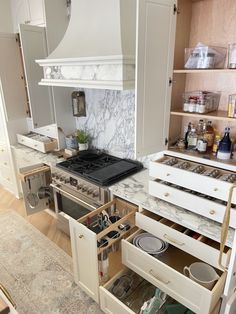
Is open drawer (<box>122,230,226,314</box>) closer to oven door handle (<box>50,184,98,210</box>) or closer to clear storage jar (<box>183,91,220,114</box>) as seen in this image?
oven door handle (<box>50,184,98,210</box>)

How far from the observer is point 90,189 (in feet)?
6.53

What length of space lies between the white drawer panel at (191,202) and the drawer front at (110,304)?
68 centimetres

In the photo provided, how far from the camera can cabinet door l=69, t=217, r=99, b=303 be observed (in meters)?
1.54

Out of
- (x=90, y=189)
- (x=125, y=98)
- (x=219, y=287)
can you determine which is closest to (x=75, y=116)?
(x=125, y=98)

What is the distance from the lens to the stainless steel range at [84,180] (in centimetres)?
195

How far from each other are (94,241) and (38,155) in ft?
4.83

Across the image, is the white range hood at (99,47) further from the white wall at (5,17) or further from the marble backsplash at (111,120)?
the white wall at (5,17)

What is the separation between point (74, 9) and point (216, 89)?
1250 mm

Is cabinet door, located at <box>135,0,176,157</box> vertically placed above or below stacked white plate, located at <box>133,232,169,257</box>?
above

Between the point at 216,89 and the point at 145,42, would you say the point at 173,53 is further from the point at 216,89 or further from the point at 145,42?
the point at 216,89

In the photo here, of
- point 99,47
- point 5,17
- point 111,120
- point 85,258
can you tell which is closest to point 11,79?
point 5,17

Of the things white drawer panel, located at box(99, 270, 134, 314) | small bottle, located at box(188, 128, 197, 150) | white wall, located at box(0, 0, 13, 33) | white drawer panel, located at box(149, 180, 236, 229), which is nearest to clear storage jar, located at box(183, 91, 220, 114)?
small bottle, located at box(188, 128, 197, 150)

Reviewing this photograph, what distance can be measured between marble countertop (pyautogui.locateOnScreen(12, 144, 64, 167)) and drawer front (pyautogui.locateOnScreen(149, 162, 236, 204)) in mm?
1208

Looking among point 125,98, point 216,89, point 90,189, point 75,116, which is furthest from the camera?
point 75,116
